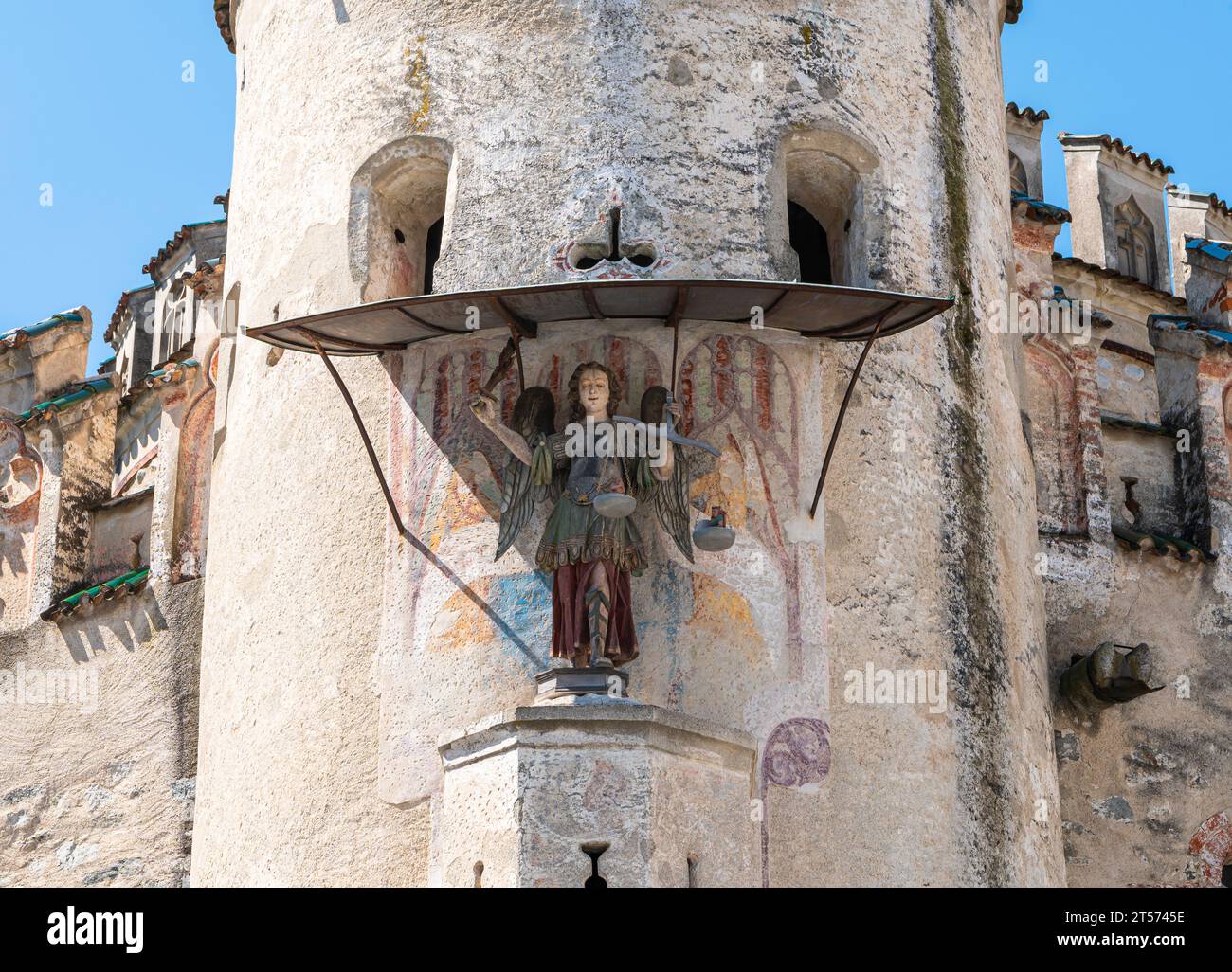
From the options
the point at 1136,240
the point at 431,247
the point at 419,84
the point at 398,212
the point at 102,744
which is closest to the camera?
the point at 419,84

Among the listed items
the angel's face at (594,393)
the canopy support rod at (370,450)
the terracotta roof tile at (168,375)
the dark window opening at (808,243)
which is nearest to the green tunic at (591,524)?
the angel's face at (594,393)

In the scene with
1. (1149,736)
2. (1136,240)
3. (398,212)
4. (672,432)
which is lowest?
(1149,736)

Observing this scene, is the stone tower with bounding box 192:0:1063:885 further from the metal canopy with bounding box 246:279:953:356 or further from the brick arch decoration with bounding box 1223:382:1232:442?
the brick arch decoration with bounding box 1223:382:1232:442

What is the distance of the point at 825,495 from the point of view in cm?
1460

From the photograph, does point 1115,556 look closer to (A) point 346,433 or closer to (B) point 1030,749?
(B) point 1030,749

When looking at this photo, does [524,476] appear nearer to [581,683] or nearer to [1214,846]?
[581,683]

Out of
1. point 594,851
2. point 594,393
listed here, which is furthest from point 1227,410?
point 594,851

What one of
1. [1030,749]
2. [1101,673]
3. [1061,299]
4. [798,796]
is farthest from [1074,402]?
[798,796]

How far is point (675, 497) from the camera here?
14.2m

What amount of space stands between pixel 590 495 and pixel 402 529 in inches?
52.2

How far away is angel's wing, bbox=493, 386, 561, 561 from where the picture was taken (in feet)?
46.9

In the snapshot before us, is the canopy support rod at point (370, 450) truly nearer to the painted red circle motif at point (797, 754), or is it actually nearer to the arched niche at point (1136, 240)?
the painted red circle motif at point (797, 754)

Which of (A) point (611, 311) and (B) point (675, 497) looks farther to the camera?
(A) point (611, 311)

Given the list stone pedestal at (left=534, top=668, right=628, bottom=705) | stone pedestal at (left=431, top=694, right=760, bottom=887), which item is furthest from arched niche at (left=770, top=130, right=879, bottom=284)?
stone pedestal at (left=431, top=694, right=760, bottom=887)
